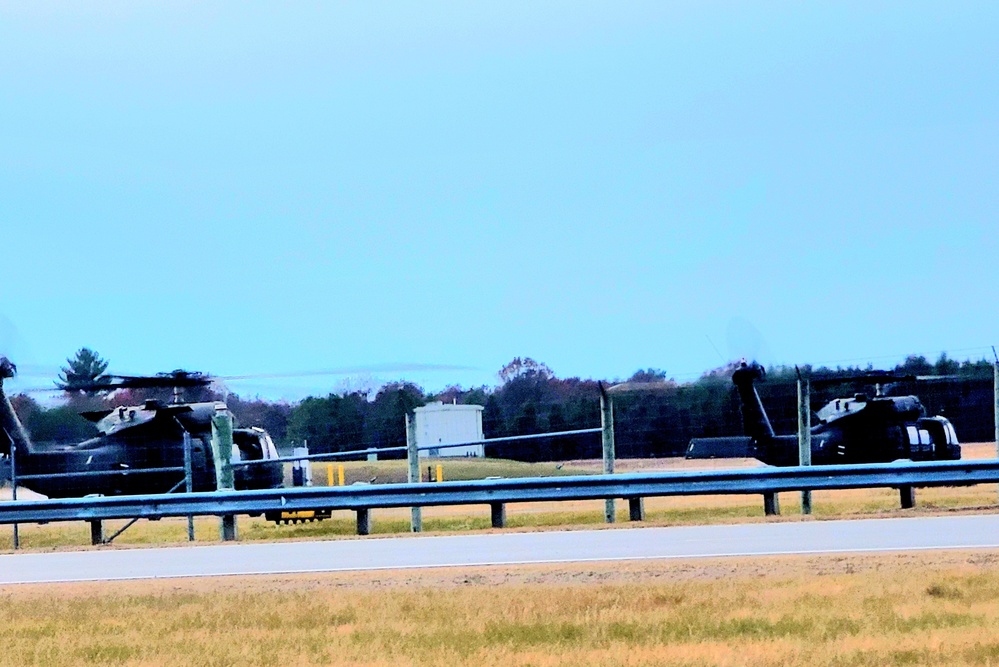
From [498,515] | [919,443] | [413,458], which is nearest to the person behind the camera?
[498,515]

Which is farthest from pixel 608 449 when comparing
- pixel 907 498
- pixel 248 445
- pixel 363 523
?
→ pixel 248 445

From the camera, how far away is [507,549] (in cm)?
1502

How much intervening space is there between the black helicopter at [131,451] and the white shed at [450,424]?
6.20 metres

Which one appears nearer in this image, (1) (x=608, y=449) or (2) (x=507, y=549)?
(2) (x=507, y=549)

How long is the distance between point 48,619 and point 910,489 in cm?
1218

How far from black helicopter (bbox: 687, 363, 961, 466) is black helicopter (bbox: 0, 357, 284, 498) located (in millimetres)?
10876

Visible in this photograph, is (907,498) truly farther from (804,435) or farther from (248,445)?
(248,445)

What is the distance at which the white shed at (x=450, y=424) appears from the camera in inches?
1462

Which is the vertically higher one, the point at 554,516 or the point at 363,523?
the point at 363,523

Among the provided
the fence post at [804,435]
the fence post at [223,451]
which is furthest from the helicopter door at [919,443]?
the fence post at [223,451]

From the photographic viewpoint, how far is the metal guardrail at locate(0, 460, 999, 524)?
1722 cm

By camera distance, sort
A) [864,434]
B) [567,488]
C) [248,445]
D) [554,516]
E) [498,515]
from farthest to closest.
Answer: [864,434], [248,445], [554,516], [498,515], [567,488]

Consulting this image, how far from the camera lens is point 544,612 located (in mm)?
9594

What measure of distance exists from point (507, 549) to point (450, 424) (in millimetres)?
25763
